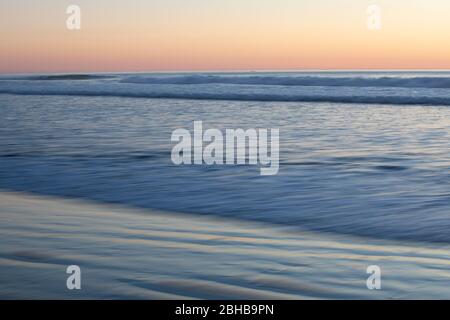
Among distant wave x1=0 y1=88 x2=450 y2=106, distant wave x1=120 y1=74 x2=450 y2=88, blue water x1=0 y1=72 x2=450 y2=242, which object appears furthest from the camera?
distant wave x1=120 y1=74 x2=450 y2=88

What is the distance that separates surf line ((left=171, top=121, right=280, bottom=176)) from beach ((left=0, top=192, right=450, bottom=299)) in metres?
2.82

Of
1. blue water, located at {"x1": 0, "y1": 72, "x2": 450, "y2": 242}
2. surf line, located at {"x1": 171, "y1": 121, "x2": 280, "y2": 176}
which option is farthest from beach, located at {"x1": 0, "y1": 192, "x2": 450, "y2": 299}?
surf line, located at {"x1": 171, "y1": 121, "x2": 280, "y2": 176}

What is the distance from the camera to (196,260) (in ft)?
14.8

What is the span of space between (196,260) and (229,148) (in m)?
6.04

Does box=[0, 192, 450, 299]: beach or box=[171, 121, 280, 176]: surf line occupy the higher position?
box=[171, 121, 280, 176]: surf line

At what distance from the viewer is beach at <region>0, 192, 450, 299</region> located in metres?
3.87

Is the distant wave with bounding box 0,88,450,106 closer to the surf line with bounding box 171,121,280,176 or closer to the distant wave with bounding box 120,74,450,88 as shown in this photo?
the distant wave with bounding box 120,74,450,88

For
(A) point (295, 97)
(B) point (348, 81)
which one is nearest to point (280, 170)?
(A) point (295, 97)

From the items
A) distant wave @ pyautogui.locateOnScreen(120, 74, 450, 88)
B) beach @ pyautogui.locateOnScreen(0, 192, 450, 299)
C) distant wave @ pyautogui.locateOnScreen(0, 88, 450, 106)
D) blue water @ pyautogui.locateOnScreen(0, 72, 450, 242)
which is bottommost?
beach @ pyautogui.locateOnScreen(0, 192, 450, 299)

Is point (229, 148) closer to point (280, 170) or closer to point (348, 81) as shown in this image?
point (280, 170)

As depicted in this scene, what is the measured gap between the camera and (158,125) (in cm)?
1455

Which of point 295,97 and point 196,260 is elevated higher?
point 295,97

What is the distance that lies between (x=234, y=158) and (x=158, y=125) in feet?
17.7

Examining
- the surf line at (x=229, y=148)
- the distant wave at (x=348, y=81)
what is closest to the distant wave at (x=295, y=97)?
the distant wave at (x=348, y=81)
